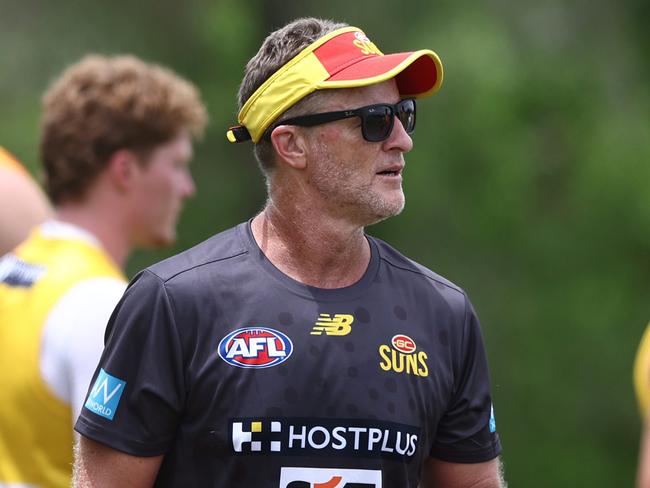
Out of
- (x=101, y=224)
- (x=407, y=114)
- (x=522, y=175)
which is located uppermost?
(x=407, y=114)

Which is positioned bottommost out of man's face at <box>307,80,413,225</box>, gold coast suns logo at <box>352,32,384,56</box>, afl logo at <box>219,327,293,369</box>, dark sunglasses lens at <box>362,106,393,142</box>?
afl logo at <box>219,327,293,369</box>

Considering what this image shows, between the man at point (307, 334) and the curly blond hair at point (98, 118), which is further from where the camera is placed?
the curly blond hair at point (98, 118)

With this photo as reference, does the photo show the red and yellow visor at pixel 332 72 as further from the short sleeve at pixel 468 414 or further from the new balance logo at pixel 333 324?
the short sleeve at pixel 468 414

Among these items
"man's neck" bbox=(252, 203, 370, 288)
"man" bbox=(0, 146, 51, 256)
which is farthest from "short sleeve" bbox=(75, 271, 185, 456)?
"man" bbox=(0, 146, 51, 256)

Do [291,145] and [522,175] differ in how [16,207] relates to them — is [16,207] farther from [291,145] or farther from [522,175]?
[522,175]

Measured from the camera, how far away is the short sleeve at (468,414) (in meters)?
3.32

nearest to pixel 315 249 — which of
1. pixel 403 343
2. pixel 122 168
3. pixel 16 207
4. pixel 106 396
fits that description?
pixel 403 343

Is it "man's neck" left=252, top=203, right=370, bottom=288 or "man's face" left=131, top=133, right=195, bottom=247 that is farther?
"man's face" left=131, top=133, right=195, bottom=247

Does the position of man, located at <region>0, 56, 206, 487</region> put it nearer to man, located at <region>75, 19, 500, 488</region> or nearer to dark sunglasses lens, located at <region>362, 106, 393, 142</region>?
man, located at <region>75, 19, 500, 488</region>

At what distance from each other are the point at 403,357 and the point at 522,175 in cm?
974

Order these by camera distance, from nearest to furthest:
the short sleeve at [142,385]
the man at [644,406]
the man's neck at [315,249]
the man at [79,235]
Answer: the short sleeve at [142,385] → the man's neck at [315,249] → the man at [79,235] → the man at [644,406]

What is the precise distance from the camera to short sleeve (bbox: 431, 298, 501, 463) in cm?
332

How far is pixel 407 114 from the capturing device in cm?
334

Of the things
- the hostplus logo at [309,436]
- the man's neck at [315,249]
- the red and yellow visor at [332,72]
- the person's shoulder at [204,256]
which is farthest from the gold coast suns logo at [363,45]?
the hostplus logo at [309,436]
